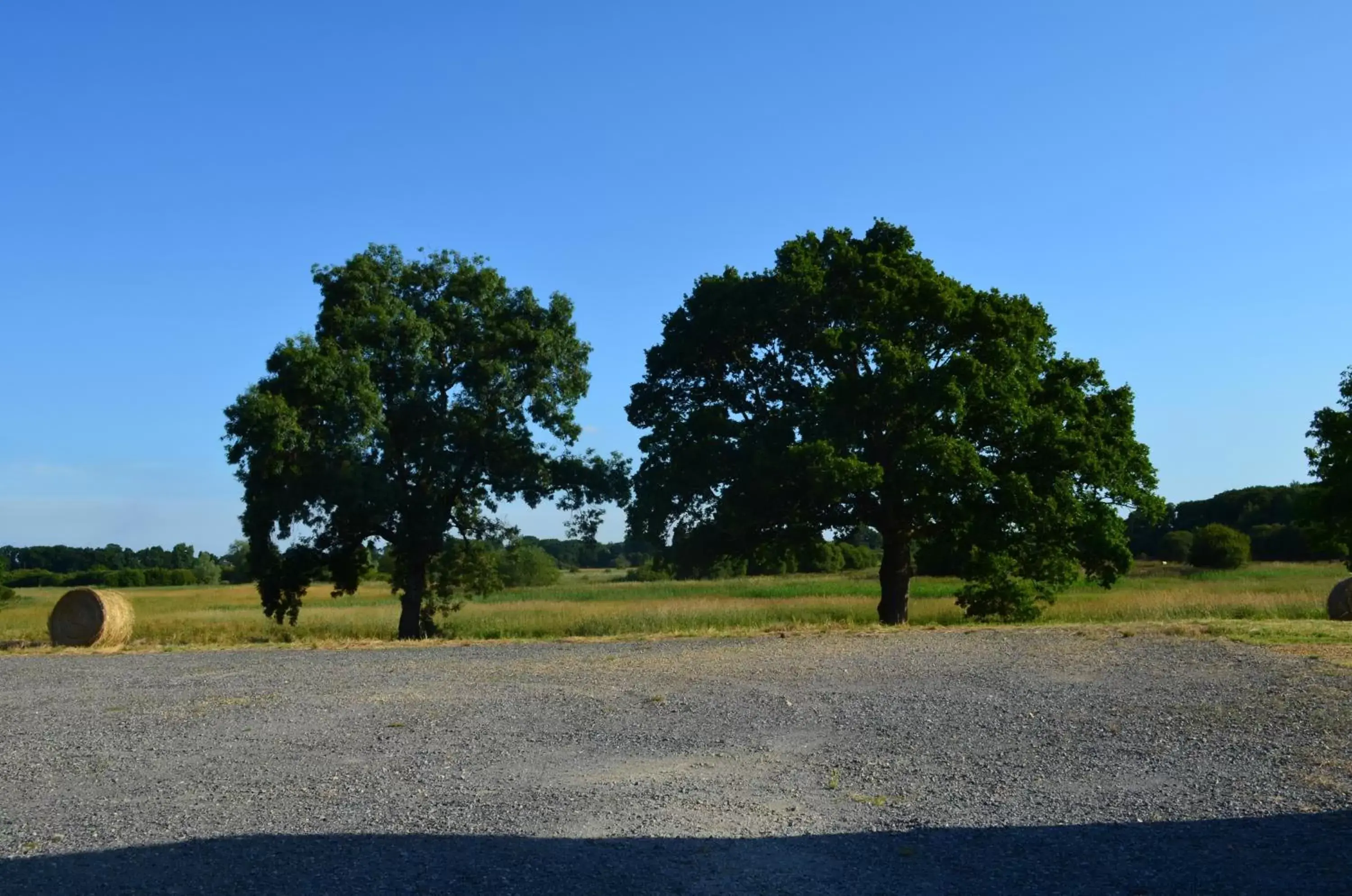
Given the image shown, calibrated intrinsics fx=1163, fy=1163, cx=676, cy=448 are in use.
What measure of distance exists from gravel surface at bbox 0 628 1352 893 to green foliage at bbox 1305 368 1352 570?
21.2m

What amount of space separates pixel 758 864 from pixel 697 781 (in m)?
2.11

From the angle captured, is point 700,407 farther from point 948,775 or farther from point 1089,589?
point 1089,589

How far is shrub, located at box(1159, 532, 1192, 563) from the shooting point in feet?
246

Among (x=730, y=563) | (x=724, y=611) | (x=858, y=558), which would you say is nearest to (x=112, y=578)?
(x=858, y=558)

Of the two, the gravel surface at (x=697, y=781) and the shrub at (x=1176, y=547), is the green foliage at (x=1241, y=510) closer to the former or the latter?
the shrub at (x=1176, y=547)

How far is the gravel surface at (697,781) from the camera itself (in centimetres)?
602

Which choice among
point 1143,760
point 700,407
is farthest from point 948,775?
point 700,407

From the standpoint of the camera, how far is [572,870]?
6.00 meters

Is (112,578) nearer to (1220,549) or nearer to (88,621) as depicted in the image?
(88,621)

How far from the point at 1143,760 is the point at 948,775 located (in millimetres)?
1606

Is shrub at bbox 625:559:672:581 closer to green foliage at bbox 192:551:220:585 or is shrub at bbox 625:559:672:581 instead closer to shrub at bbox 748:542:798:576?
green foliage at bbox 192:551:220:585

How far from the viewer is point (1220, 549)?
6588 cm

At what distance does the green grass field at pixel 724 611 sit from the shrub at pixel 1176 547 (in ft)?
24.1

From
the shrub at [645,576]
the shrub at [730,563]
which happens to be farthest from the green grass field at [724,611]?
the shrub at [645,576]
